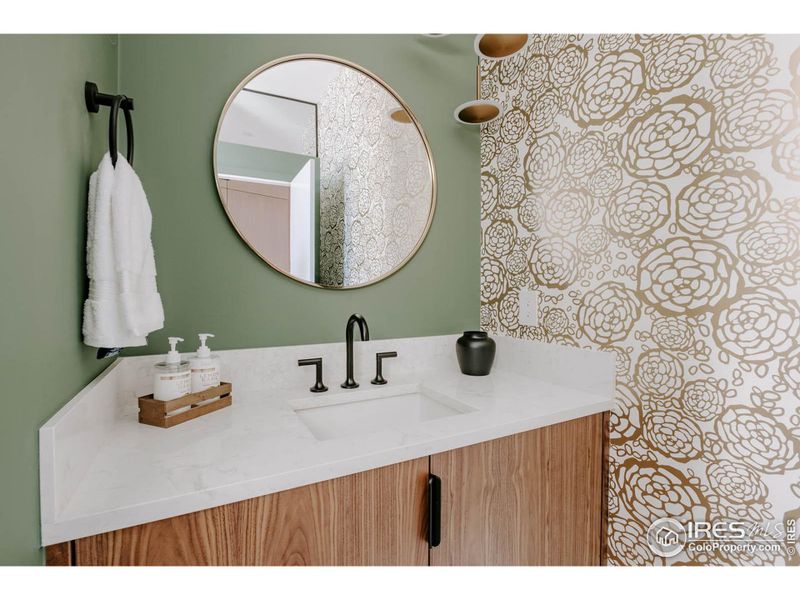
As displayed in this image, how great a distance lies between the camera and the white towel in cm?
75

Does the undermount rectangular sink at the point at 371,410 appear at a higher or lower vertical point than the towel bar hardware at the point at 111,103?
lower

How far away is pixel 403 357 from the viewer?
1.46m

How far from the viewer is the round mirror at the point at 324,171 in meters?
1.20

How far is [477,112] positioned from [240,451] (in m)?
1.37

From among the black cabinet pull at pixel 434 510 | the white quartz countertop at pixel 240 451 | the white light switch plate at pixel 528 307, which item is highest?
the white light switch plate at pixel 528 307

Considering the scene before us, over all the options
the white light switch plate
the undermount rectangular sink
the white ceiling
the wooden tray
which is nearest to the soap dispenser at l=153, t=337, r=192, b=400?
the wooden tray

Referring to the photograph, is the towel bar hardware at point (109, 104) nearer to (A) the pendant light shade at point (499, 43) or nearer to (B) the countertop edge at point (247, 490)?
(B) the countertop edge at point (247, 490)

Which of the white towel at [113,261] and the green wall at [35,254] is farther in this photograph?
the white towel at [113,261]

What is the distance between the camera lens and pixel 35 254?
23.0 inches

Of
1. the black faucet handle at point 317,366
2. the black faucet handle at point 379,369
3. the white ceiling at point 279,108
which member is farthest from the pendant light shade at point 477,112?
the black faucet handle at point 317,366

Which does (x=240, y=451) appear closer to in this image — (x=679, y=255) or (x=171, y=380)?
(x=171, y=380)

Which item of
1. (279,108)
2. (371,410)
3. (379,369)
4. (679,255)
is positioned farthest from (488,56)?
(371,410)

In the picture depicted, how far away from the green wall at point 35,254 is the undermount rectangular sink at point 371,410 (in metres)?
0.58

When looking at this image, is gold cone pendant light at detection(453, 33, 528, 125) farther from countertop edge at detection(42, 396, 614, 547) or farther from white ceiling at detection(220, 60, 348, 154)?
countertop edge at detection(42, 396, 614, 547)
